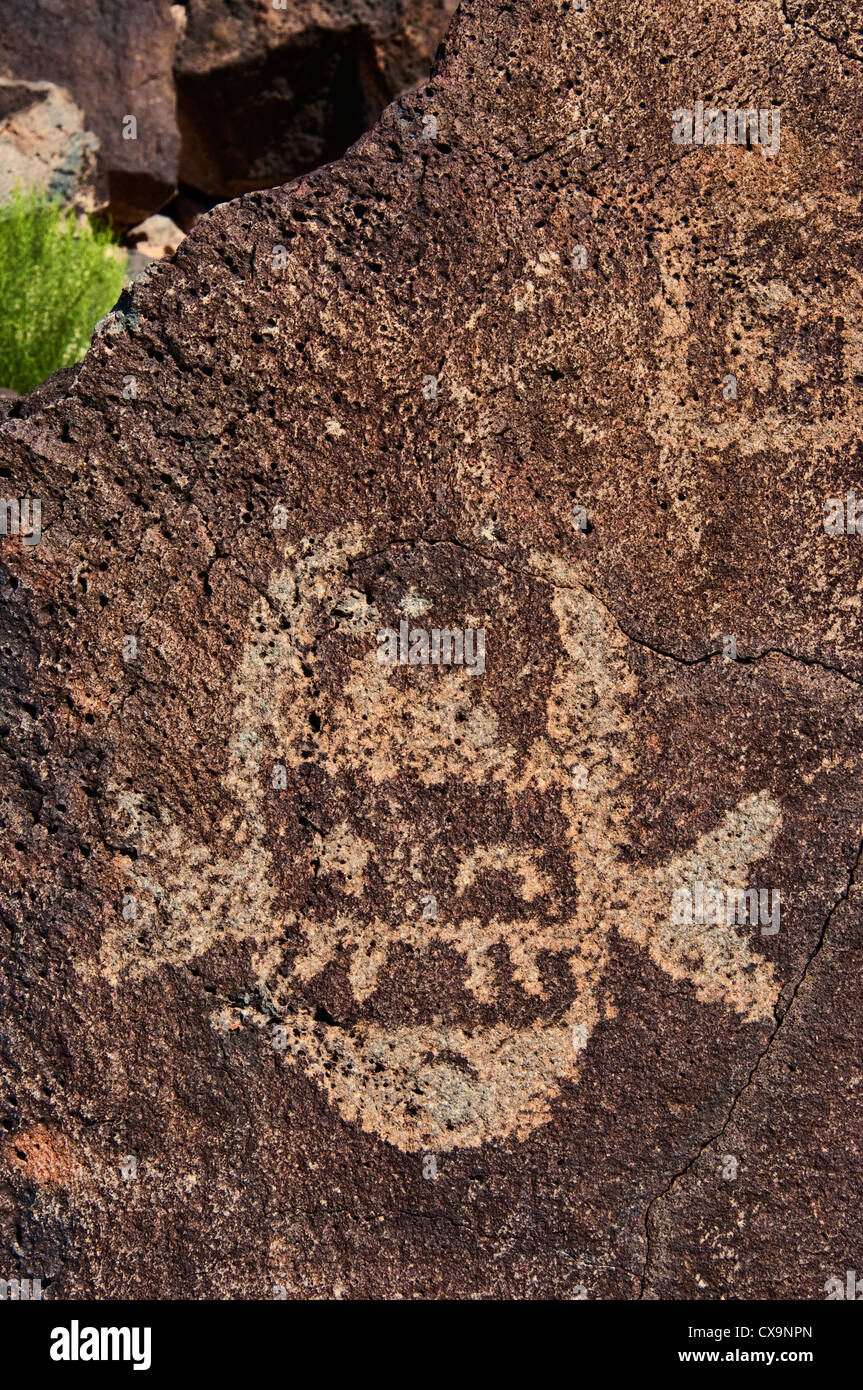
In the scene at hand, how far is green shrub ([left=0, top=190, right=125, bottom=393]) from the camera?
369cm

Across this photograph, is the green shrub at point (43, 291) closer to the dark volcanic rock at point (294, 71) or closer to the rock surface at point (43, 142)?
the rock surface at point (43, 142)

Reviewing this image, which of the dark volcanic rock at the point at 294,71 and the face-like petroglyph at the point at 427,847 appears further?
the dark volcanic rock at the point at 294,71

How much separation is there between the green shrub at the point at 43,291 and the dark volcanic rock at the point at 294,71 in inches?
45.8

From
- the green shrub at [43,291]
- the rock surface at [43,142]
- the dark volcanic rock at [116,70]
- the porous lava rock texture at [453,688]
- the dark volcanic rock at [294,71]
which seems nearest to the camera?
the porous lava rock texture at [453,688]

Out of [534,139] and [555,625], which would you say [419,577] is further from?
[534,139]

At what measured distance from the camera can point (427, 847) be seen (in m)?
1.68

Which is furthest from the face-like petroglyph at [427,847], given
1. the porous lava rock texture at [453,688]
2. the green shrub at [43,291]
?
the green shrub at [43,291]

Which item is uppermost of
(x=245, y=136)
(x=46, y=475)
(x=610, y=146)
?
(x=245, y=136)

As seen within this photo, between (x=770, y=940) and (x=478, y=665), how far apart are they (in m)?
0.62

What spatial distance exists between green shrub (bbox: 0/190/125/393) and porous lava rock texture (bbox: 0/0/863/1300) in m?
2.26

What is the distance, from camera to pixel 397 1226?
170cm

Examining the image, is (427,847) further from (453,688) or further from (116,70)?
(116,70)

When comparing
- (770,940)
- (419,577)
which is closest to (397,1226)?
(770,940)

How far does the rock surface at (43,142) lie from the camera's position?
13.8 feet
